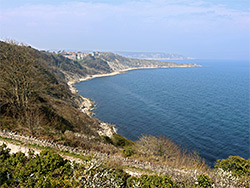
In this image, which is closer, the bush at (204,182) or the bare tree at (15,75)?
the bush at (204,182)

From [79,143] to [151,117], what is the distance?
4909 cm

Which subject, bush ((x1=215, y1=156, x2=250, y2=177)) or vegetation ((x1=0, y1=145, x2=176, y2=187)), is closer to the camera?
vegetation ((x1=0, y1=145, x2=176, y2=187))

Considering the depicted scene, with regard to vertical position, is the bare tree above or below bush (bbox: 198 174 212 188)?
above

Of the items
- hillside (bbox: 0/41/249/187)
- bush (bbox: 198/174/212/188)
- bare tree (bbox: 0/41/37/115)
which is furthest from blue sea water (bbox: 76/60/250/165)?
bare tree (bbox: 0/41/37/115)

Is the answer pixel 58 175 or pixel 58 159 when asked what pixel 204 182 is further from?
pixel 58 159

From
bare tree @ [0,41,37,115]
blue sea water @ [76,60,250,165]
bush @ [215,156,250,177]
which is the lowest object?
blue sea water @ [76,60,250,165]

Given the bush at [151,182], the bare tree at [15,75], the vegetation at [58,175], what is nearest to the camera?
the vegetation at [58,175]

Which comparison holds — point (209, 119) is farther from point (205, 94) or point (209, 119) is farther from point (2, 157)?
point (2, 157)

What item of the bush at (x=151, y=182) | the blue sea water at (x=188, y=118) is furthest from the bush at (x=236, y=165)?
the blue sea water at (x=188, y=118)

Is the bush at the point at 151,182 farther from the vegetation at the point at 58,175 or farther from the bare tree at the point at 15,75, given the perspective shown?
the bare tree at the point at 15,75

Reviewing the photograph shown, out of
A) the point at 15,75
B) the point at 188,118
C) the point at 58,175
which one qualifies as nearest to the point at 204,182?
the point at 58,175

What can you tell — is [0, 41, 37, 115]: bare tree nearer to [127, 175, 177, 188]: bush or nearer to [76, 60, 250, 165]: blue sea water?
[127, 175, 177, 188]: bush

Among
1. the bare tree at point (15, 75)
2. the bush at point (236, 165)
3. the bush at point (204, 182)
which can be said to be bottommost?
the bush at point (236, 165)

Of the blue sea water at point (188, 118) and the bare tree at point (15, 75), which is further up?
the bare tree at point (15, 75)
